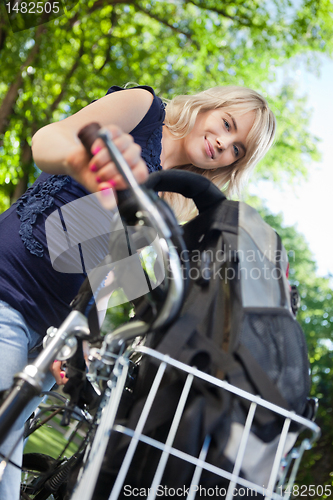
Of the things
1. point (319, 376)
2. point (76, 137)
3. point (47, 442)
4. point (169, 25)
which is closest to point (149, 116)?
point (76, 137)

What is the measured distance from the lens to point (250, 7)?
789cm

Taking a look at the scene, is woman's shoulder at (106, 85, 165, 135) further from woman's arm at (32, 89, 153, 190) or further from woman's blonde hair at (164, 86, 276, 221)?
woman's blonde hair at (164, 86, 276, 221)

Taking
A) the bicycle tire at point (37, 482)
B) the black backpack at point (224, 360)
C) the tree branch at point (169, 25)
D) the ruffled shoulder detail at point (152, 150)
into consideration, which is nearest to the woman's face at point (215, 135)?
the ruffled shoulder detail at point (152, 150)

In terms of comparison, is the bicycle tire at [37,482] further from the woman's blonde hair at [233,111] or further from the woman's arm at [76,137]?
the woman's blonde hair at [233,111]

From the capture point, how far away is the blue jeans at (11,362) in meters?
1.05

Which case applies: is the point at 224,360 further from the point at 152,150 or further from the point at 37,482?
the point at 37,482

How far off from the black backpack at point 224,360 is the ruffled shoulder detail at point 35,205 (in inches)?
17.1

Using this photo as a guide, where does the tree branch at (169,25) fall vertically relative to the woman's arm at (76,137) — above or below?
below

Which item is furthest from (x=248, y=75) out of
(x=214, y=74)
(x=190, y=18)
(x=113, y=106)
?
(x=113, y=106)

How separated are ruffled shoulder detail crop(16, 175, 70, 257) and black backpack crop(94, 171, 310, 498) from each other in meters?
0.44

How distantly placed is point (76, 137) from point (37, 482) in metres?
1.10

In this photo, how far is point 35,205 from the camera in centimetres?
118

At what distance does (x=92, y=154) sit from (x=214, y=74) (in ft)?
28.0

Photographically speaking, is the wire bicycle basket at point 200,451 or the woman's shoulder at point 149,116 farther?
the woman's shoulder at point 149,116
